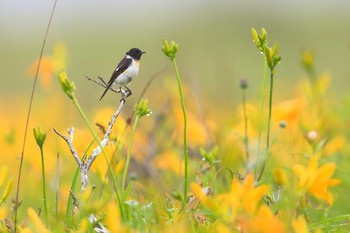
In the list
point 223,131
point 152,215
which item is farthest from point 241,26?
point 152,215

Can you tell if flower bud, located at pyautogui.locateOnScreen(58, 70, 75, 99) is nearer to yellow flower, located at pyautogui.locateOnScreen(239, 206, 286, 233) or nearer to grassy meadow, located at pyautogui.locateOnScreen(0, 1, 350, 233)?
grassy meadow, located at pyautogui.locateOnScreen(0, 1, 350, 233)

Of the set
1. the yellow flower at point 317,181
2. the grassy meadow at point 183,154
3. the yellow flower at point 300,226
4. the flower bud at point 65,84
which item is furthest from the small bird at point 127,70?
the yellow flower at point 300,226

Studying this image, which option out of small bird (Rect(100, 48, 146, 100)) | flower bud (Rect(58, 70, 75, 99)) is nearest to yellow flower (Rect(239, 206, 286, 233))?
flower bud (Rect(58, 70, 75, 99))

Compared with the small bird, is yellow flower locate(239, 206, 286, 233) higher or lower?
lower

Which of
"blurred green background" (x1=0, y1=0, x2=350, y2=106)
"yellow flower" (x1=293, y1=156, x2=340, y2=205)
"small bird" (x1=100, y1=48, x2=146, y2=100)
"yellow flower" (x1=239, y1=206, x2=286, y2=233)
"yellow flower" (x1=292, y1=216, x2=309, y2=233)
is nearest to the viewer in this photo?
"yellow flower" (x1=239, y1=206, x2=286, y2=233)

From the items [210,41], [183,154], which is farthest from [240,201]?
[210,41]

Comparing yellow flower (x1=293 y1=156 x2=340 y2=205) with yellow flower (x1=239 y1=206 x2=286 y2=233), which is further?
yellow flower (x1=293 y1=156 x2=340 y2=205)

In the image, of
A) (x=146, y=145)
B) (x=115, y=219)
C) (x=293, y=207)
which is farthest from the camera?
(x=146, y=145)

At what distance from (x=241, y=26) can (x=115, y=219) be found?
14850 mm

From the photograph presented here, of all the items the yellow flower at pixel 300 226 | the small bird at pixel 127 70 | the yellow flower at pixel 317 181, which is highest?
the small bird at pixel 127 70

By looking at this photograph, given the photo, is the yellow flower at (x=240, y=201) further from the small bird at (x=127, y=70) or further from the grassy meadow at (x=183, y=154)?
the small bird at (x=127, y=70)

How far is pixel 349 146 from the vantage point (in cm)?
357

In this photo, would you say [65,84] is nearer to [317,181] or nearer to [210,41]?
[317,181]

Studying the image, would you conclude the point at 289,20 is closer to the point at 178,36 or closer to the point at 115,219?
the point at 178,36
